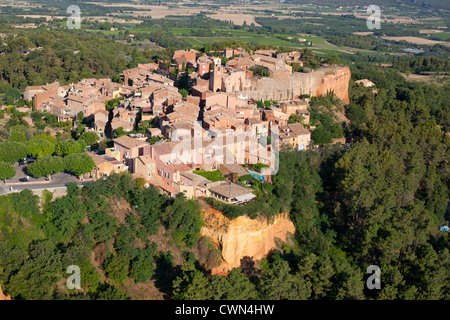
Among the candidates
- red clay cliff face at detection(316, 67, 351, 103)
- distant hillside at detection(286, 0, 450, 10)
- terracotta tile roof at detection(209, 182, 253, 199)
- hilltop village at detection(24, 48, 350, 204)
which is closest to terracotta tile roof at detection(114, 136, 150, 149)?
hilltop village at detection(24, 48, 350, 204)

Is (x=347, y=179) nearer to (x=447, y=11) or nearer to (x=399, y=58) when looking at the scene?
(x=399, y=58)

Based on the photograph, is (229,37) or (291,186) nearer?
(291,186)

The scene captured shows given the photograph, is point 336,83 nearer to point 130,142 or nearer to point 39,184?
point 130,142

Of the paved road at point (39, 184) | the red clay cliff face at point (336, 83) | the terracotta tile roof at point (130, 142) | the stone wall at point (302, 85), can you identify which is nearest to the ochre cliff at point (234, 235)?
the terracotta tile roof at point (130, 142)

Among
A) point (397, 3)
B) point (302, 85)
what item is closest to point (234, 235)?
point (302, 85)

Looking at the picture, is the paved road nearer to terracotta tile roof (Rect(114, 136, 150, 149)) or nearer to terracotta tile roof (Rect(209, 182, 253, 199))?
terracotta tile roof (Rect(114, 136, 150, 149))

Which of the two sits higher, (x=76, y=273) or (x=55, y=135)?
(x=55, y=135)

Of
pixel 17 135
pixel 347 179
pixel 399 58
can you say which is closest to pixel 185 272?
pixel 347 179
